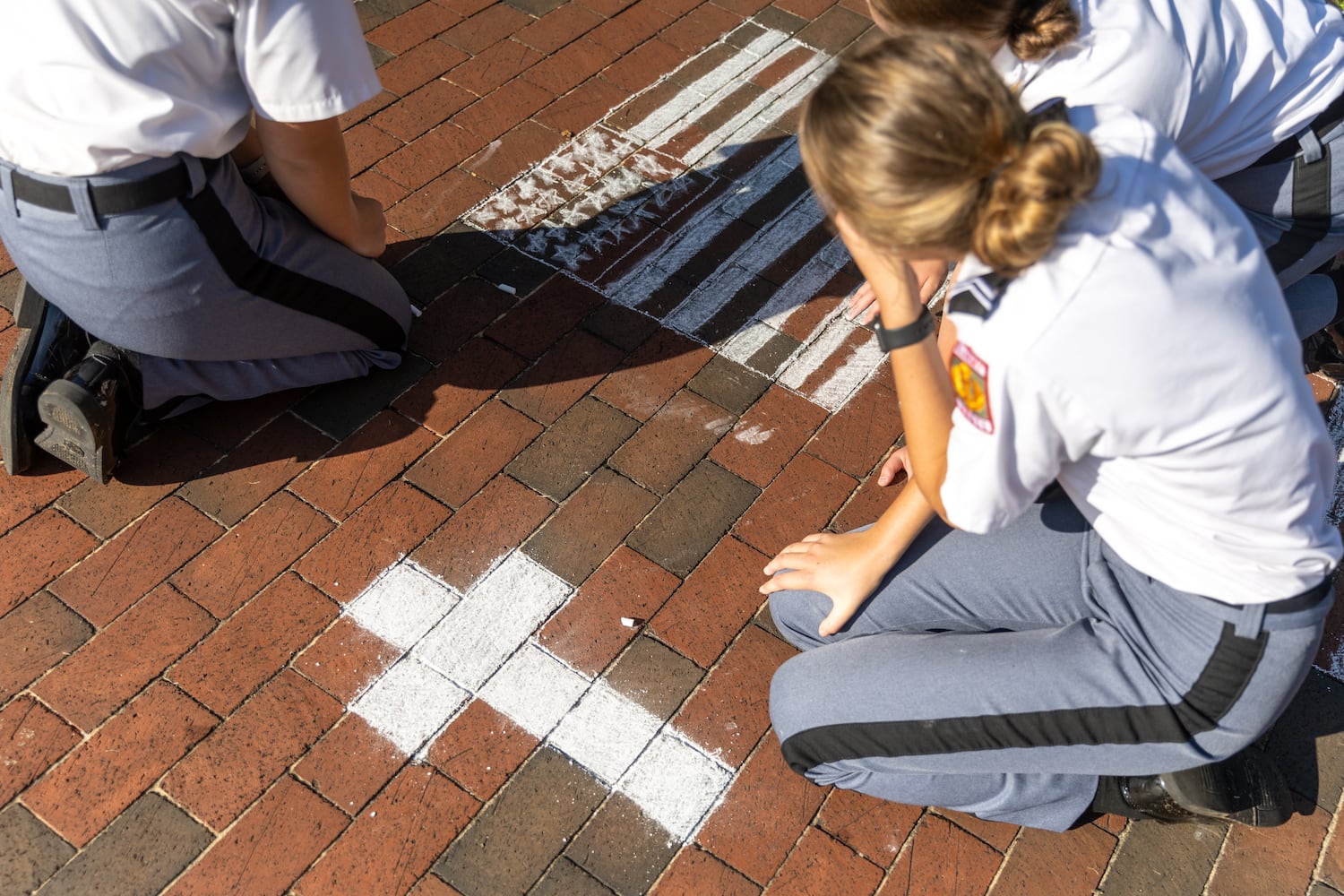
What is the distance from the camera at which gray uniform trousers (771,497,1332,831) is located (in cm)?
196

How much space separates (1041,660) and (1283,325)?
2.45 feet

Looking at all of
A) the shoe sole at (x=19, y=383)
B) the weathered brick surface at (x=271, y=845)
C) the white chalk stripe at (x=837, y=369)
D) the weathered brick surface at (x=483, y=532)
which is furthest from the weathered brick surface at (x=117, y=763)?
the white chalk stripe at (x=837, y=369)

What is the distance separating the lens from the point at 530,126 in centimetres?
398

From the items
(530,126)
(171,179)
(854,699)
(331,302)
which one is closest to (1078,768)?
(854,699)

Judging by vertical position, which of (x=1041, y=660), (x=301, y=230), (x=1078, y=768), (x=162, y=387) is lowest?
(x=1078, y=768)

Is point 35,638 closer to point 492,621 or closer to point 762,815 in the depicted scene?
point 492,621

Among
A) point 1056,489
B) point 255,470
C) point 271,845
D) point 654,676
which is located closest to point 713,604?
point 654,676

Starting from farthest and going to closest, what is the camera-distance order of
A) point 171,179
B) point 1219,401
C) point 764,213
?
point 764,213
point 171,179
point 1219,401

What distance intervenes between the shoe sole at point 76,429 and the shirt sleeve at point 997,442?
199 centimetres

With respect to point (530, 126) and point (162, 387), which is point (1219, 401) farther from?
point (530, 126)

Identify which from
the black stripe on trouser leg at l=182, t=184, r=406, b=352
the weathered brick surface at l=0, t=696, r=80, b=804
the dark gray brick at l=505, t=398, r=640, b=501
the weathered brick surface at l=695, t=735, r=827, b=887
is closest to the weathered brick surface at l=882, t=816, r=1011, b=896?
the weathered brick surface at l=695, t=735, r=827, b=887

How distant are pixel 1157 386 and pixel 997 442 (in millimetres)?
241

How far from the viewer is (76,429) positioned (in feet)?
8.76

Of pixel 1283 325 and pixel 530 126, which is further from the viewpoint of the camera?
pixel 530 126
